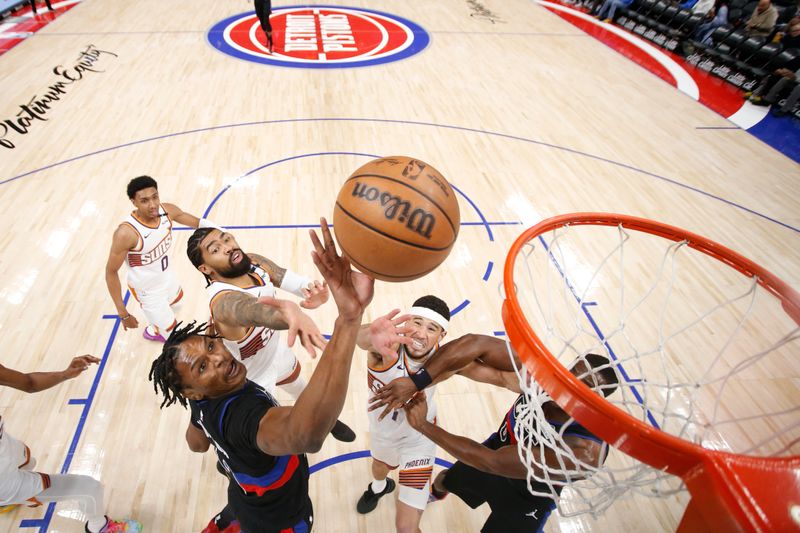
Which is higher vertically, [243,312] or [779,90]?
[243,312]

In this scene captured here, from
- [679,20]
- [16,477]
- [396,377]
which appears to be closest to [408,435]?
[396,377]

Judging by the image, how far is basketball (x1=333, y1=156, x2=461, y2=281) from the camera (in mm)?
1713

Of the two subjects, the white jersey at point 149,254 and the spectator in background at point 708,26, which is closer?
the white jersey at point 149,254

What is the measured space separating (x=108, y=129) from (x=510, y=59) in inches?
330

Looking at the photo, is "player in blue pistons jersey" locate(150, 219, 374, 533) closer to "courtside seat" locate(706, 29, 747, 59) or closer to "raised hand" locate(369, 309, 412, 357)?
"raised hand" locate(369, 309, 412, 357)

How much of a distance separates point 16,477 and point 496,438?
2.60 metres

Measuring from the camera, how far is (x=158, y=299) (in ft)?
11.7

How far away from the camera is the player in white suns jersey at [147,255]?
3.22 m

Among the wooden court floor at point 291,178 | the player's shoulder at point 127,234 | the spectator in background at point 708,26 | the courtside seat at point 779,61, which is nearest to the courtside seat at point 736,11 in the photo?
the spectator in background at point 708,26

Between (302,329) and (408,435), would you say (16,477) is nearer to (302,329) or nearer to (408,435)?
(302,329)

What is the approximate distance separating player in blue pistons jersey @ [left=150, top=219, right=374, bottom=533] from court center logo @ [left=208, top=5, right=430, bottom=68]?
29.1 feet

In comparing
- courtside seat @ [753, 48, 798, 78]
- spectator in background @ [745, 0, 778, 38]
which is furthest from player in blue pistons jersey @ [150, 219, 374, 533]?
→ spectator in background @ [745, 0, 778, 38]

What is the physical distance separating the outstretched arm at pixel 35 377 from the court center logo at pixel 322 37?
8337 mm

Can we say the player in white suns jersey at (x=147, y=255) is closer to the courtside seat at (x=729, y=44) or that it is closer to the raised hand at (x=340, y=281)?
the raised hand at (x=340, y=281)
